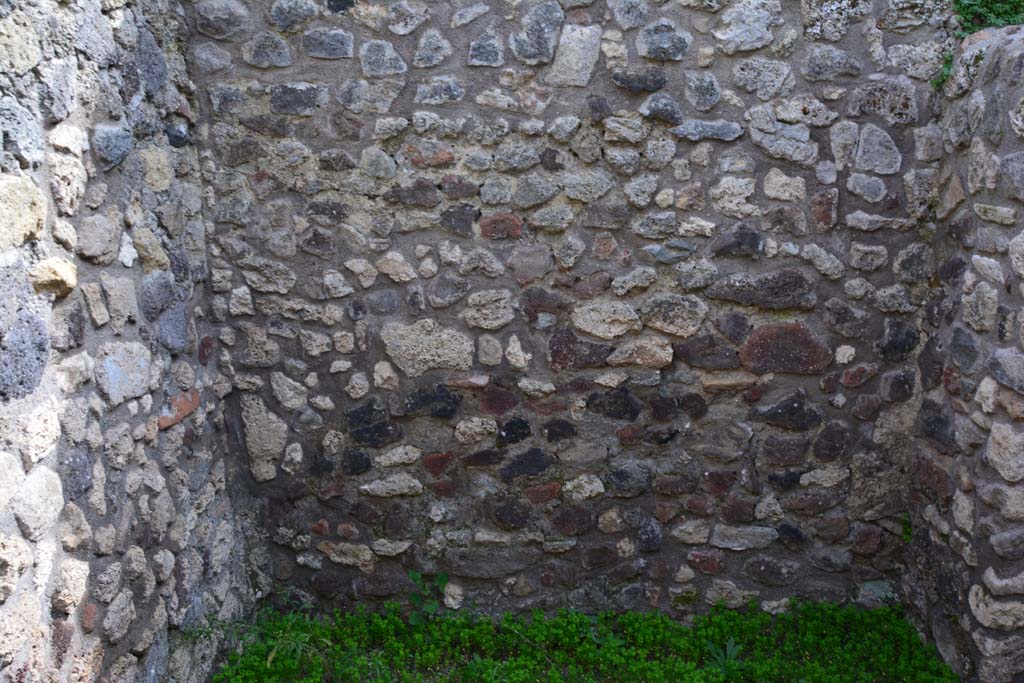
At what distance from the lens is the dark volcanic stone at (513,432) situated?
133 inches

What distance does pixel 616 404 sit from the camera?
3.35m

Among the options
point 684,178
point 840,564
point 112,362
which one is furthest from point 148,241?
point 840,564

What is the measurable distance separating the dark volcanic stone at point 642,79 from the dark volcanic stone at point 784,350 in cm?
97

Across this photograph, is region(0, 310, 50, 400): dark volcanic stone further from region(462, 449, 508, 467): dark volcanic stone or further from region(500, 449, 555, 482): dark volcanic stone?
region(500, 449, 555, 482): dark volcanic stone

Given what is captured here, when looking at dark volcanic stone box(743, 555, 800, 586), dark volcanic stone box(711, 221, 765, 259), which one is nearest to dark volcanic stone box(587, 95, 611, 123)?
dark volcanic stone box(711, 221, 765, 259)

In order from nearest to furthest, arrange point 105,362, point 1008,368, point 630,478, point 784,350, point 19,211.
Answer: point 19,211
point 105,362
point 1008,368
point 784,350
point 630,478

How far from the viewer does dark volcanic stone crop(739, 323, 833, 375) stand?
10.8ft

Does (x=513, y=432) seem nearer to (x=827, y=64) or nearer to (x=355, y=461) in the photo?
(x=355, y=461)

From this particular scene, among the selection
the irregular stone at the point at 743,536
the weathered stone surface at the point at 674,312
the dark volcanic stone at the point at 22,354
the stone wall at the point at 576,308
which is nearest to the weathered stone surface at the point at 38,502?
the dark volcanic stone at the point at 22,354

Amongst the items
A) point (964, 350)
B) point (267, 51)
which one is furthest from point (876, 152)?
point (267, 51)

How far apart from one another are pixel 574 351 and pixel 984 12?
1848 millimetres

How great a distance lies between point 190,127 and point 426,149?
840 mm

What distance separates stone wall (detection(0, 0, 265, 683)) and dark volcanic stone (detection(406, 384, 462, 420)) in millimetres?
726

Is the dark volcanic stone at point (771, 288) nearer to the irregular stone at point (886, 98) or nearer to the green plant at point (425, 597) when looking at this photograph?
the irregular stone at point (886, 98)
